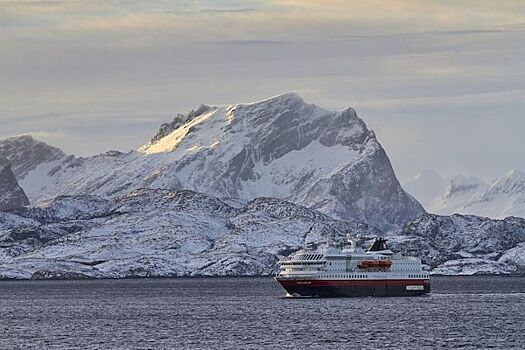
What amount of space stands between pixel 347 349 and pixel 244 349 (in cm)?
1410

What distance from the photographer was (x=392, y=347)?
655 feet

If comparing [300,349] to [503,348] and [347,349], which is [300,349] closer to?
[347,349]

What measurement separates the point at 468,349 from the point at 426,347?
5.85 m

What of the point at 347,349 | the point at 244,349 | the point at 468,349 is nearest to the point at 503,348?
the point at 468,349

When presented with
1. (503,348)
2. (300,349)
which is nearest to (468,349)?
Result: (503,348)

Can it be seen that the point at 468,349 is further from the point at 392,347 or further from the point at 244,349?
the point at 244,349

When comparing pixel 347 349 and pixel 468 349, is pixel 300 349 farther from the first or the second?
pixel 468 349

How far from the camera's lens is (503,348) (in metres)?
200

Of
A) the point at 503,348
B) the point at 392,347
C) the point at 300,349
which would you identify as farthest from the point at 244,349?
the point at 503,348

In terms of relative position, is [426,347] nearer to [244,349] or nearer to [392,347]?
[392,347]

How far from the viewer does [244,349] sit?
19950cm

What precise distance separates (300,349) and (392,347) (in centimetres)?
1280

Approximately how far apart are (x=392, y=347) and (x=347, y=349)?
6758mm

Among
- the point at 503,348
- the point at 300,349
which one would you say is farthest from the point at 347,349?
the point at 503,348
